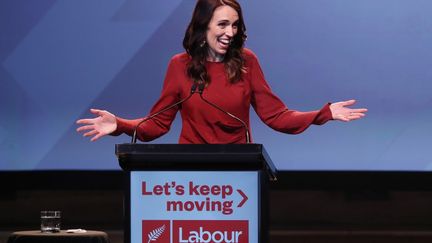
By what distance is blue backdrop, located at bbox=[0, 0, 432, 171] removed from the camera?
5484mm

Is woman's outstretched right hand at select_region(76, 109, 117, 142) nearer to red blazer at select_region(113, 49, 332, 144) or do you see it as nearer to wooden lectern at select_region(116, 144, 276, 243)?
red blazer at select_region(113, 49, 332, 144)

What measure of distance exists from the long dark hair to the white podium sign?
0.81 meters

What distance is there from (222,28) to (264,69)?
219 centimetres

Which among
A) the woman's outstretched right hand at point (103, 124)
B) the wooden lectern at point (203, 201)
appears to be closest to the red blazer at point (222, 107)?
the woman's outstretched right hand at point (103, 124)

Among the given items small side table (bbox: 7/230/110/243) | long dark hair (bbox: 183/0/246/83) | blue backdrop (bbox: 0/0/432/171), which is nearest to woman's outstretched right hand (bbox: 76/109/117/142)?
long dark hair (bbox: 183/0/246/83)

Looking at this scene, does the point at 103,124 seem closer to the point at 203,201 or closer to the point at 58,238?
the point at 203,201

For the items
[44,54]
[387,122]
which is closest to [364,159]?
[387,122]

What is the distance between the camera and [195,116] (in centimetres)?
327

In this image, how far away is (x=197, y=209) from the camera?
8.28ft

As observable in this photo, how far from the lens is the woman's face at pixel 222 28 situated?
3285 millimetres

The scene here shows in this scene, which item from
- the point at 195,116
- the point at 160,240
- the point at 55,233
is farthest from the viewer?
the point at 55,233

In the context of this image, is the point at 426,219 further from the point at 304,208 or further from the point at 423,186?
the point at 304,208

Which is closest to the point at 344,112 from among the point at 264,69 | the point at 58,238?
the point at 58,238

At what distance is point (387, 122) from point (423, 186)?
1.61ft
